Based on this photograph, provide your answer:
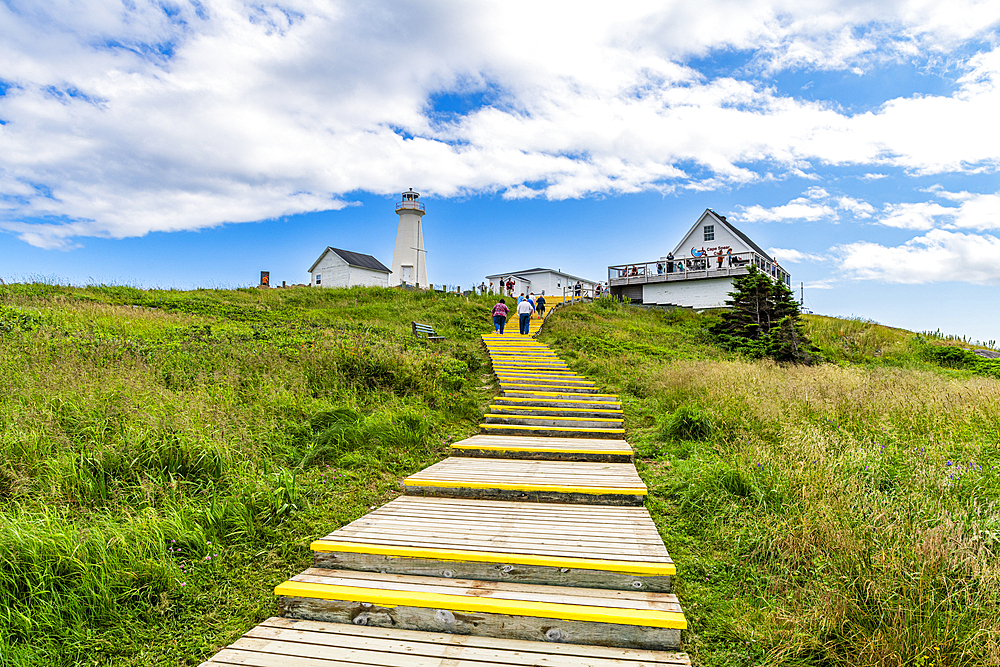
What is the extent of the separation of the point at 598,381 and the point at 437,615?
10.1 meters

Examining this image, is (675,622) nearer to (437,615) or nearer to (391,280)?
(437,615)

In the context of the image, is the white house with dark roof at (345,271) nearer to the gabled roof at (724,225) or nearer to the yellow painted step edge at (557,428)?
the gabled roof at (724,225)

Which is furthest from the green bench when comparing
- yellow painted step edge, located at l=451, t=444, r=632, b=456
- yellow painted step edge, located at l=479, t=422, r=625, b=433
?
yellow painted step edge, located at l=451, t=444, r=632, b=456

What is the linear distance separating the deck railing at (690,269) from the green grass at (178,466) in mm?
25590

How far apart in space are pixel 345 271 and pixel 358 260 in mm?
2405

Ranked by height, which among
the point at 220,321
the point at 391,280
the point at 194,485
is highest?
the point at 391,280

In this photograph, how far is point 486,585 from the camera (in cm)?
356

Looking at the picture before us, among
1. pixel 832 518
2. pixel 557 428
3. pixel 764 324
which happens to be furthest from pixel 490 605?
pixel 764 324

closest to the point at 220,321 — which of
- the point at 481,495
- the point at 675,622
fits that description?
the point at 481,495

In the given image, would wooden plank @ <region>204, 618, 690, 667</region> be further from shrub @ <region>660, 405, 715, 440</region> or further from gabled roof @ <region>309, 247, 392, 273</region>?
gabled roof @ <region>309, 247, 392, 273</region>

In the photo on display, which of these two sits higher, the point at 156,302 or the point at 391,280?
the point at 391,280

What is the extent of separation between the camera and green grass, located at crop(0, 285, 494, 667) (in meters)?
3.41

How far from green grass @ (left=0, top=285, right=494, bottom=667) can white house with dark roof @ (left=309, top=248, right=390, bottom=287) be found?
33.7 m

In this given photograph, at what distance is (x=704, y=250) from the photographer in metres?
36.1
